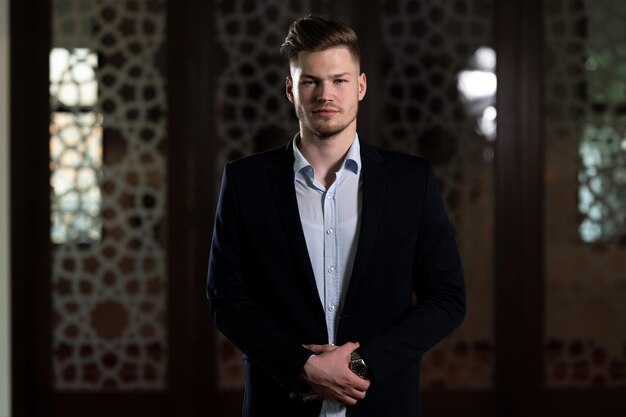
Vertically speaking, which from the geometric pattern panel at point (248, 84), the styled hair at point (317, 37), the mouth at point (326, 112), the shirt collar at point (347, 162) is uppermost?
the geometric pattern panel at point (248, 84)

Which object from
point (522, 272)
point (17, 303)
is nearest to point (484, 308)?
point (522, 272)

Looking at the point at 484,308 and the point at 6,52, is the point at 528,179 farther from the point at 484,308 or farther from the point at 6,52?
the point at 6,52

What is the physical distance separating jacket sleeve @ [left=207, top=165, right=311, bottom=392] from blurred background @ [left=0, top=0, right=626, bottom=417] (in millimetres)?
2203

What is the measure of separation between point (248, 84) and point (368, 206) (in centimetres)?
236

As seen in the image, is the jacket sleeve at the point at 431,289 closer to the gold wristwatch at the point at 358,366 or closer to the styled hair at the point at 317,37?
the gold wristwatch at the point at 358,366

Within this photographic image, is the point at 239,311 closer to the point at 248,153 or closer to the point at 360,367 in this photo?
the point at 360,367

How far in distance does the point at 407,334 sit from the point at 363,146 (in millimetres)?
337

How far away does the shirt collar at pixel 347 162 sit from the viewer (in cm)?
153

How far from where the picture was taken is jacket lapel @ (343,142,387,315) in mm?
1478

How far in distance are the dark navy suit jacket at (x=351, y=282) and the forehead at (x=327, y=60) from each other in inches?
6.6

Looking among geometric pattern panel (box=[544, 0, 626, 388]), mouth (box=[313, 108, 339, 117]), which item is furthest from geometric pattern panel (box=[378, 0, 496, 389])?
mouth (box=[313, 108, 339, 117])

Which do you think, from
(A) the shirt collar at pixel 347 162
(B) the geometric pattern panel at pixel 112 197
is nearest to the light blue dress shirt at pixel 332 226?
(A) the shirt collar at pixel 347 162

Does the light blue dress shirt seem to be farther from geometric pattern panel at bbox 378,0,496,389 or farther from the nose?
geometric pattern panel at bbox 378,0,496,389

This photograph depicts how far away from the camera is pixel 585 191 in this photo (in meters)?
3.76
